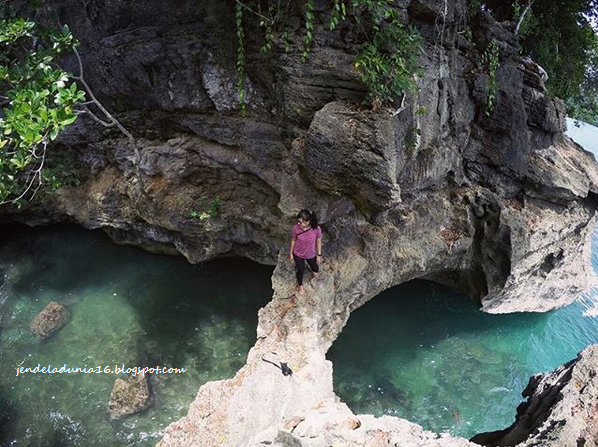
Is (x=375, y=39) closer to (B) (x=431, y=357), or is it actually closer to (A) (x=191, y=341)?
(B) (x=431, y=357)

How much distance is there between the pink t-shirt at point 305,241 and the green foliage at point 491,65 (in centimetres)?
474

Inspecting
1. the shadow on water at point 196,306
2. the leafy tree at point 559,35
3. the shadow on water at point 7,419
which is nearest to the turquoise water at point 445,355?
the shadow on water at point 196,306

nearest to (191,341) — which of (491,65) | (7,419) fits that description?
(7,419)

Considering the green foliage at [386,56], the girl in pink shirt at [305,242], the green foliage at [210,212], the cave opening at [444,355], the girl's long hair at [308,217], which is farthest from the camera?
the green foliage at [210,212]

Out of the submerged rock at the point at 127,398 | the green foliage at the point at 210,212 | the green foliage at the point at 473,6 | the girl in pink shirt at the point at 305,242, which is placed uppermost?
the green foliage at the point at 473,6

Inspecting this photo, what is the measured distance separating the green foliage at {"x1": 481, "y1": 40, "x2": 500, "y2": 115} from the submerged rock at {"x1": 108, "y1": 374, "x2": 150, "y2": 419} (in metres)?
8.40

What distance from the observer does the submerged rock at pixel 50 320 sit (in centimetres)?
792

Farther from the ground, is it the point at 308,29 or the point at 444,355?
the point at 308,29

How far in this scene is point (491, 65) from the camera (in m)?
7.69

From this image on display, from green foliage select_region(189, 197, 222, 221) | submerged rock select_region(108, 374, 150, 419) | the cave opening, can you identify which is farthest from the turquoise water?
green foliage select_region(189, 197, 222, 221)

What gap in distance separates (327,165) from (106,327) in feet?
18.8

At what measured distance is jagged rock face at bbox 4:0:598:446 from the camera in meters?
6.02

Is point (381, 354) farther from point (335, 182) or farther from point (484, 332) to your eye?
point (335, 182)

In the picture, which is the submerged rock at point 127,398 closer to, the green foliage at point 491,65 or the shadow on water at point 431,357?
the shadow on water at point 431,357
